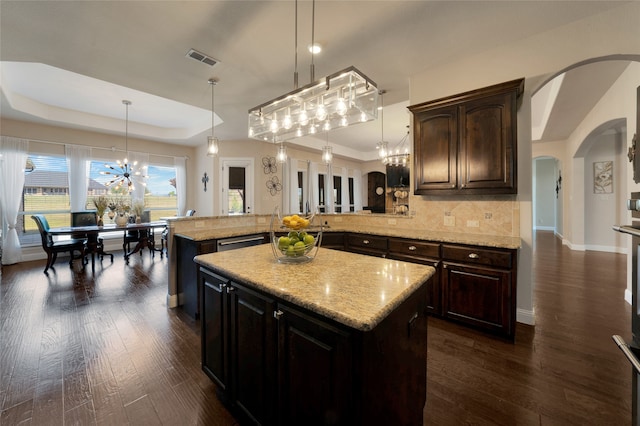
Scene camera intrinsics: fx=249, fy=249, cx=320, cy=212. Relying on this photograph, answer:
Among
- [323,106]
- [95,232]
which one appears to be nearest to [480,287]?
[323,106]

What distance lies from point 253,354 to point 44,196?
23.7 feet

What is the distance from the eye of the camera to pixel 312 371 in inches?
39.5

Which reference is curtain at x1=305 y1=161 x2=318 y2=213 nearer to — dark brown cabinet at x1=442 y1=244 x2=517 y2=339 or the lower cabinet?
dark brown cabinet at x1=442 y1=244 x2=517 y2=339

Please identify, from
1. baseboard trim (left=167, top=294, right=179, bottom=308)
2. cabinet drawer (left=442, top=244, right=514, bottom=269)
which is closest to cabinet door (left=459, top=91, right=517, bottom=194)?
cabinet drawer (left=442, top=244, right=514, bottom=269)

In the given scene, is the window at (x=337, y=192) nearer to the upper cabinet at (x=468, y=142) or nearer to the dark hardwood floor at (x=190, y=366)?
the upper cabinet at (x=468, y=142)

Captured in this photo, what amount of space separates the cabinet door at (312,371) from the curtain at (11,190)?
697 cm

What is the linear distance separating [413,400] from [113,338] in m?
2.68

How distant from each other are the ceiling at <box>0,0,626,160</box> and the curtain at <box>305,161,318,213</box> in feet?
12.3

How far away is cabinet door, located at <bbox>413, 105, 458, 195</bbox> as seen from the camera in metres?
2.67

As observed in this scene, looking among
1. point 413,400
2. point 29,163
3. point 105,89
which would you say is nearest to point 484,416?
point 413,400

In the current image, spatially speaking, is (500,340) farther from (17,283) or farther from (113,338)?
(17,283)

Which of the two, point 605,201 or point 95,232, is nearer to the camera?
point 95,232

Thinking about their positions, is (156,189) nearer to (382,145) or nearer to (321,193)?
(321,193)

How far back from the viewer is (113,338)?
7.73 feet
